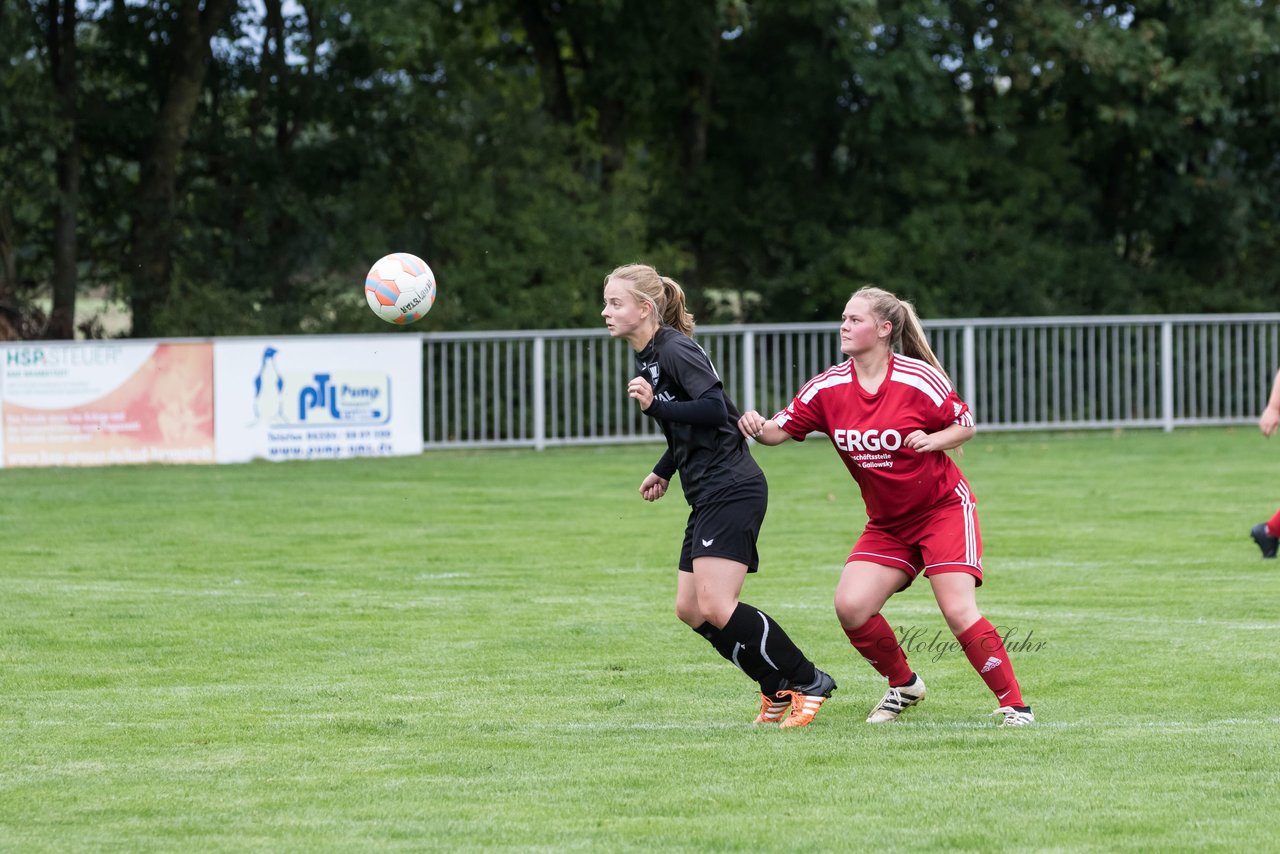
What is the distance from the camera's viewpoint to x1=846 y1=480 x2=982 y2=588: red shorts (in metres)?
6.96

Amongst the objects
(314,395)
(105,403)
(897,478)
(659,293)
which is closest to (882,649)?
(897,478)

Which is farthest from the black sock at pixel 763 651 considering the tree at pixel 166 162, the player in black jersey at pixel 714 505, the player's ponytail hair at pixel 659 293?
the tree at pixel 166 162

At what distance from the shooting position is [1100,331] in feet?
79.5

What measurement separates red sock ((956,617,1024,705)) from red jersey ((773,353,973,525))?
52 centimetres

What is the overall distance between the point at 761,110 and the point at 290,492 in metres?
14.4

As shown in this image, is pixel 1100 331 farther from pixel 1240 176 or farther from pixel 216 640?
pixel 216 640

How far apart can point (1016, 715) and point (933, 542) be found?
0.72 meters

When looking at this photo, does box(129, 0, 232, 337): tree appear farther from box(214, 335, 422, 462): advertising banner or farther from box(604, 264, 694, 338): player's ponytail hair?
box(604, 264, 694, 338): player's ponytail hair

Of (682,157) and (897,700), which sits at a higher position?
(682,157)

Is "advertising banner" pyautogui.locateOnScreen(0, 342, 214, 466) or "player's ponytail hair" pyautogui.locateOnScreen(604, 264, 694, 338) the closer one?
"player's ponytail hair" pyautogui.locateOnScreen(604, 264, 694, 338)

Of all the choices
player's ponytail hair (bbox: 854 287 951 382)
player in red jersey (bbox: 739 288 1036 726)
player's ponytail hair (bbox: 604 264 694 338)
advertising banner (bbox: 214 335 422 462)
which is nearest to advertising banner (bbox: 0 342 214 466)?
advertising banner (bbox: 214 335 422 462)

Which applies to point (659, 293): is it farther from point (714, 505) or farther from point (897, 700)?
point (897, 700)

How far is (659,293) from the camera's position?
23.5 feet

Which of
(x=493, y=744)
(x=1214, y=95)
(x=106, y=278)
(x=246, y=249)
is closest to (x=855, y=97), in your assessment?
(x=1214, y=95)
